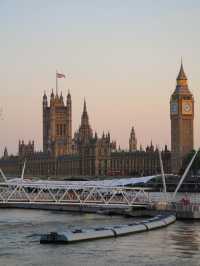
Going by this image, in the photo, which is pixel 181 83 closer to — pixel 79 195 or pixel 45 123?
pixel 45 123

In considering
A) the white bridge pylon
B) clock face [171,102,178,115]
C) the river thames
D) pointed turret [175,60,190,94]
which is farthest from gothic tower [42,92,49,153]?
the river thames

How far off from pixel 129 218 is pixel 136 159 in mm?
107127

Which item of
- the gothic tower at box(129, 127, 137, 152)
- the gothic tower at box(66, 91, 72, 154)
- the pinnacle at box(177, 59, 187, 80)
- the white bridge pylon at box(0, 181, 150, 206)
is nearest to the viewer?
the white bridge pylon at box(0, 181, 150, 206)

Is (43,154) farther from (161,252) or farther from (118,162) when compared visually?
(161,252)

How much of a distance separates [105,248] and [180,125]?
118030mm

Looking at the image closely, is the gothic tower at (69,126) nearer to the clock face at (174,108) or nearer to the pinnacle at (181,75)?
the pinnacle at (181,75)

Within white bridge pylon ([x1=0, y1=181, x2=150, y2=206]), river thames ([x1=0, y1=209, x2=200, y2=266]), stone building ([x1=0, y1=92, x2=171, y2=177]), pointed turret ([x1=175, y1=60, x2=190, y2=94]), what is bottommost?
river thames ([x1=0, y1=209, x2=200, y2=266])

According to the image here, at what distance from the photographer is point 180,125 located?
15512 centimetres

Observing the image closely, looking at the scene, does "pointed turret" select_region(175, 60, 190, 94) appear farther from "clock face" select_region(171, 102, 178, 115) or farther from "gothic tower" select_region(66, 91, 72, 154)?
"gothic tower" select_region(66, 91, 72, 154)

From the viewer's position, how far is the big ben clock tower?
509ft

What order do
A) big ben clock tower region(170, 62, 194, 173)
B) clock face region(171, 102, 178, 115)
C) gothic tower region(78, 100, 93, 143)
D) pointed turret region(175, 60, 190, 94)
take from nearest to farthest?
big ben clock tower region(170, 62, 194, 173)
clock face region(171, 102, 178, 115)
pointed turret region(175, 60, 190, 94)
gothic tower region(78, 100, 93, 143)

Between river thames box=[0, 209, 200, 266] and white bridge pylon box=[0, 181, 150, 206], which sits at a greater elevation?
white bridge pylon box=[0, 181, 150, 206]

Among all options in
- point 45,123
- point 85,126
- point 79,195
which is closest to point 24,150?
point 45,123

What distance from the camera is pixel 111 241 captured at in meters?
40.6
